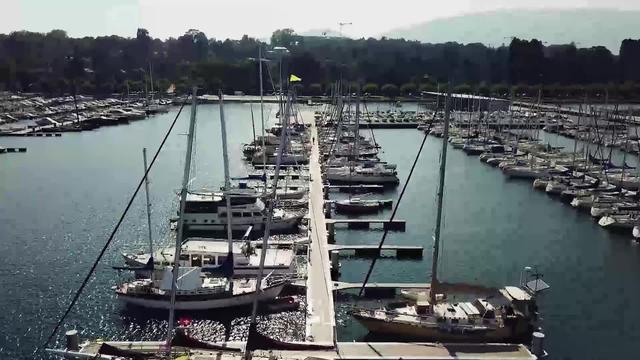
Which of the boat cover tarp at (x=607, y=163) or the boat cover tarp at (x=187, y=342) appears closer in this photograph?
the boat cover tarp at (x=187, y=342)

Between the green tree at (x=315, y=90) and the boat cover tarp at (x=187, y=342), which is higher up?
the green tree at (x=315, y=90)

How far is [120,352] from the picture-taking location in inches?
931

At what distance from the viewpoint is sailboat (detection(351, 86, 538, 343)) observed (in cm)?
2823

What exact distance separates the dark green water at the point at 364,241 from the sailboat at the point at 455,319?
63.3 inches

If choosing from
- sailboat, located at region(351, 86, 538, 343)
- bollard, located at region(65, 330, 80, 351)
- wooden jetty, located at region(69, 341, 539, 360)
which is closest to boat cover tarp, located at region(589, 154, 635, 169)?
sailboat, located at region(351, 86, 538, 343)

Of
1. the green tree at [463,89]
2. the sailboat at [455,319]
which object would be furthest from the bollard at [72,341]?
the green tree at [463,89]

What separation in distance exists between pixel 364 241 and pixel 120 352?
25.0 metres

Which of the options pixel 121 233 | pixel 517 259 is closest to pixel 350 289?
pixel 517 259

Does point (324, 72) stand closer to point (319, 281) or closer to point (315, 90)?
point (315, 90)

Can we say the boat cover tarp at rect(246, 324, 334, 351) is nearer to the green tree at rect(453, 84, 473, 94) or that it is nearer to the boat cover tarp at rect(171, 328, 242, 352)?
the boat cover tarp at rect(171, 328, 242, 352)

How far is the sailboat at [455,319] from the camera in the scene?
92.6ft

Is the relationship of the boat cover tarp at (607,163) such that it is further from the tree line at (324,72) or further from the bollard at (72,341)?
the tree line at (324,72)

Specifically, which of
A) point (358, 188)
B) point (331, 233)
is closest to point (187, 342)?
point (331, 233)

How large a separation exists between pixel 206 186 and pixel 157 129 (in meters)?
49.1
